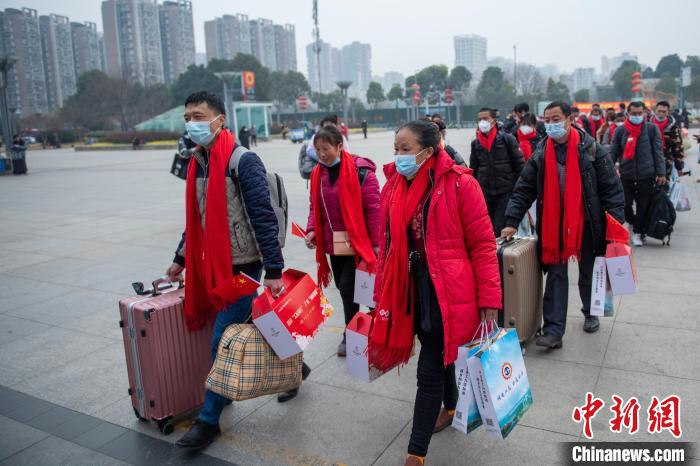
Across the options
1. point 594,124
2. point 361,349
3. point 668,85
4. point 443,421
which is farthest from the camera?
point 668,85

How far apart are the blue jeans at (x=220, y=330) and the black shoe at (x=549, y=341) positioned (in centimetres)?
208

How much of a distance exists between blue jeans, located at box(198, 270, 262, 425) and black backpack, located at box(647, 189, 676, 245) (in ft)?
18.3

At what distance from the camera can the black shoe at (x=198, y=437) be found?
3.21 m

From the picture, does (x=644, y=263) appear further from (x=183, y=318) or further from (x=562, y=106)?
(x=183, y=318)

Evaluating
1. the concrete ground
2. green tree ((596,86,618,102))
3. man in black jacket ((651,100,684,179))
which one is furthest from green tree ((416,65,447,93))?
the concrete ground

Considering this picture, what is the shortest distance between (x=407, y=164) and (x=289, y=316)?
1011mm

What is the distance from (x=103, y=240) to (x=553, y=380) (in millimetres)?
7375

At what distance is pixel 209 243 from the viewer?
321 centimetres

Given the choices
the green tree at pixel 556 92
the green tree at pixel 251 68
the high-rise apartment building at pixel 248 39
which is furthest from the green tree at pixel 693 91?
the high-rise apartment building at pixel 248 39

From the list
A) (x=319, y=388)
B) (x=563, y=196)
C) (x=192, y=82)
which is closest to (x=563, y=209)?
(x=563, y=196)

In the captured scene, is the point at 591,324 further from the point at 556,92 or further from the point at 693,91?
the point at 556,92

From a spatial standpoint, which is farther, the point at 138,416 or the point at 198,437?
the point at 138,416

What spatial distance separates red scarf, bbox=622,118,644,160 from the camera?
708cm

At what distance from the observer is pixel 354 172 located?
4.14m
